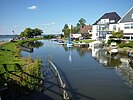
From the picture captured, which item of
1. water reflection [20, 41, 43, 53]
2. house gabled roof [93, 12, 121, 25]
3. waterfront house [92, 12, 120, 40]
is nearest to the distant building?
waterfront house [92, 12, 120, 40]

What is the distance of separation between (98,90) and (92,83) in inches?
108

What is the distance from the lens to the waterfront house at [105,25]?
78.2 meters

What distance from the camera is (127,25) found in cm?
6262

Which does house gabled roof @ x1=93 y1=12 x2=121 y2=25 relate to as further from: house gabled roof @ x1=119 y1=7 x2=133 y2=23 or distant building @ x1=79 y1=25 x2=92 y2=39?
distant building @ x1=79 y1=25 x2=92 y2=39

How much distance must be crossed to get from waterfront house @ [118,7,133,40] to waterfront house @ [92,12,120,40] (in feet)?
40.4

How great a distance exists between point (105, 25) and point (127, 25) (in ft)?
58.4

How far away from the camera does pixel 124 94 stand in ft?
66.4

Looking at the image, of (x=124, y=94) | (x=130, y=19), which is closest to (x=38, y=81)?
(x=124, y=94)

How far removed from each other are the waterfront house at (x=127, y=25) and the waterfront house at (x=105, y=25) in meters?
Answer: 12.3

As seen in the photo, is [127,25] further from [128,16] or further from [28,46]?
[28,46]

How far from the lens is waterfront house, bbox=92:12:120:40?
3078 inches

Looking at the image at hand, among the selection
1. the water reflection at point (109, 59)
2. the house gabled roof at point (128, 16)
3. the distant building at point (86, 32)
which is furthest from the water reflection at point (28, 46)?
the house gabled roof at point (128, 16)

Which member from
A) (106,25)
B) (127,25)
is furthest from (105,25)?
(127,25)

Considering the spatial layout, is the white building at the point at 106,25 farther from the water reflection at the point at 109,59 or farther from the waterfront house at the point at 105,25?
the water reflection at the point at 109,59
